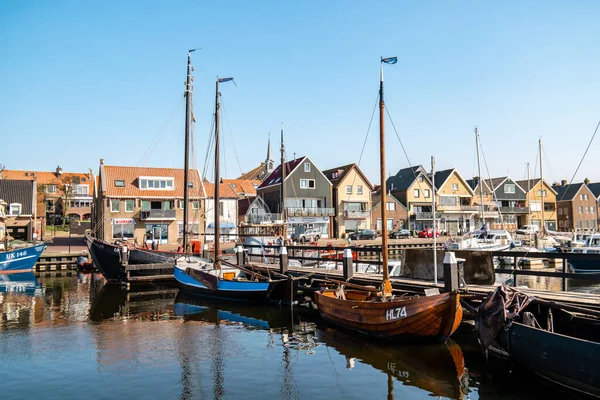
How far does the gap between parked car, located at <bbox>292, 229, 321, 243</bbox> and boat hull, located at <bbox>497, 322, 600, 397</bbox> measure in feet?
138

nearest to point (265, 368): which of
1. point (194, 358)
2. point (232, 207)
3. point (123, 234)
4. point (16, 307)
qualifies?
point (194, 358)

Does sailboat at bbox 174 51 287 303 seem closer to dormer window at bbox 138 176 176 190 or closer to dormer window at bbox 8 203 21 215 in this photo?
dormer window at bbox 138 176 176 190

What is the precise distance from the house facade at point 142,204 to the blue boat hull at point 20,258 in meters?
14.0

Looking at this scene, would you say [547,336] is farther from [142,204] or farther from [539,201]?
[539,201]

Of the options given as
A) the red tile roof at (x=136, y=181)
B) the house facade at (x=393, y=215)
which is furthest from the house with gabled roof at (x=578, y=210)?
the red tile roof at (x=136, y=181)

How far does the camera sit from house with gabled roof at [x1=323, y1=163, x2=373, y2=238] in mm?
62844

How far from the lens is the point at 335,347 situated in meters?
13.0

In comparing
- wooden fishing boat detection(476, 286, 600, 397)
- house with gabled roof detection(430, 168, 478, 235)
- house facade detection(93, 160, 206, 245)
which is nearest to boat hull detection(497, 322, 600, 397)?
wooden fishing boat detection(476, 286, 600, 397)

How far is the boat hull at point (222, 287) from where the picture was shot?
63.6 ft

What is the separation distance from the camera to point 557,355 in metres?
8.70

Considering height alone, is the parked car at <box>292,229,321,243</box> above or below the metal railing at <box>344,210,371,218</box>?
below

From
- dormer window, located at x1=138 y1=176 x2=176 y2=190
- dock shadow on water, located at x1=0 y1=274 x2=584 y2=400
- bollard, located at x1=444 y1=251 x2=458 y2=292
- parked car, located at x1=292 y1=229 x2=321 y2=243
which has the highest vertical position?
dormer window, located at x1=138 y1=176 x2=176 y2=190

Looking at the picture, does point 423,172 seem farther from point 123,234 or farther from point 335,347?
point 335,347

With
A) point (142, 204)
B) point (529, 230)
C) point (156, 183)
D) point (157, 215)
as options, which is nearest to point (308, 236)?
point (157, 215)
